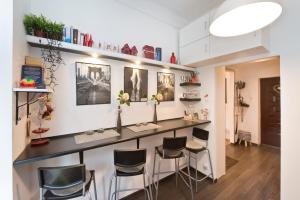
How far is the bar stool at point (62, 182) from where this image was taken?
1.10 metres

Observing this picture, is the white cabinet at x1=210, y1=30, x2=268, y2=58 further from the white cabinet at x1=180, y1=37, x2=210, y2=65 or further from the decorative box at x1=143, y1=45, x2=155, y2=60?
the decorative box at x1=143, y1=45, x2=155, y2=60

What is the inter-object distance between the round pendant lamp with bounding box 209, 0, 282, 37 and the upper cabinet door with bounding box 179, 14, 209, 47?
1109 mm

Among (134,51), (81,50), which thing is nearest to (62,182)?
(81,50)

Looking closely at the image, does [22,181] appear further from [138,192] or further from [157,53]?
[157,53]

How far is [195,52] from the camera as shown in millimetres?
2398

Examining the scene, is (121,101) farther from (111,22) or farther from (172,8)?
(172,8)

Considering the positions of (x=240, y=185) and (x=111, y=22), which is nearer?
(x=111, y=22)

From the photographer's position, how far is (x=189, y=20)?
2734 mm

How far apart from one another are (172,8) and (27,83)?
92.3 inches

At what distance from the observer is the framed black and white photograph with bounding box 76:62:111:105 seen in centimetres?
170

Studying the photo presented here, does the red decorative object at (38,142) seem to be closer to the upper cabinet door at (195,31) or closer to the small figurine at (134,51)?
the small figurine at (134,51)

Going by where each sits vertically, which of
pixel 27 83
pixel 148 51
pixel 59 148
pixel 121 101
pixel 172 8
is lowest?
pixel 59 148

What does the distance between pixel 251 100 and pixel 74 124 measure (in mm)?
4719
